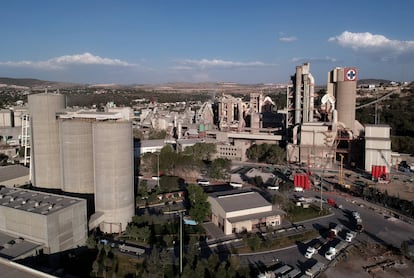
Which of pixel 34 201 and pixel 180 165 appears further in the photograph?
pixel 180 165

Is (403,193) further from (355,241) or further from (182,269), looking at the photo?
(182,269)

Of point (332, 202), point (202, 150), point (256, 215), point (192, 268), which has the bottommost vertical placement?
point (332, 202)

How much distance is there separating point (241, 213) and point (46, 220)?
10.5 metres

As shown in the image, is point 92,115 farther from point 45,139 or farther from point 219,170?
point 219,170

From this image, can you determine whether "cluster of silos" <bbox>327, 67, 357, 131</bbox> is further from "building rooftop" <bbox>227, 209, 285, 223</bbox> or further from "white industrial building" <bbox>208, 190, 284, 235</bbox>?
"white industrial building" <bbox>208, 190, 284, 235</bbox>

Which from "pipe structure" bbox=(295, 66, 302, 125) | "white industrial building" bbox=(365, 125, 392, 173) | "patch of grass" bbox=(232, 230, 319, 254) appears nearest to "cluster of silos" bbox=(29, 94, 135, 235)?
"patch of grass" bbox=(232, 230, 319, 254)

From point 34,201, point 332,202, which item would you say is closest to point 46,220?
point 34,201

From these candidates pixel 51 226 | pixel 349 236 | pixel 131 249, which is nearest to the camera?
pixel 51 226

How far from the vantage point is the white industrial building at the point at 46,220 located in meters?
16.2

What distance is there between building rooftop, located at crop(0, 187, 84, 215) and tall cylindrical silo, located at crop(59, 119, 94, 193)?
273 centimetres

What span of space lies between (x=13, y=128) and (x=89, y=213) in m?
36.6

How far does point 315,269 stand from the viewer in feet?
51.9

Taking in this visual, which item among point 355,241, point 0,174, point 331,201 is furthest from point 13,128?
point 355,241

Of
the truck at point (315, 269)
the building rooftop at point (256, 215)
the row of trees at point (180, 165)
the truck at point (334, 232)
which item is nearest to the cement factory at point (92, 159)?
the building rooftop at point (256, 215)
